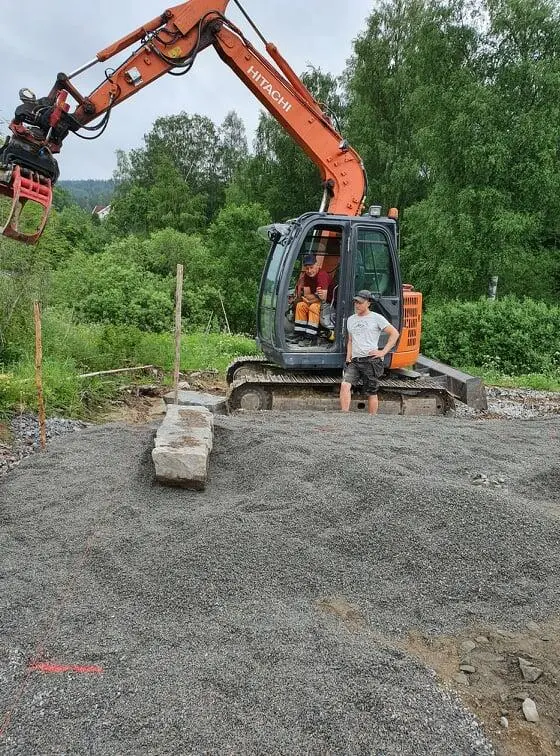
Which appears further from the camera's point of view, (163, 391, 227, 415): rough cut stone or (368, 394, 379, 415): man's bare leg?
(163, 391, 227, 415): rough cut stone

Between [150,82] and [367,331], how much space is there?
374cm

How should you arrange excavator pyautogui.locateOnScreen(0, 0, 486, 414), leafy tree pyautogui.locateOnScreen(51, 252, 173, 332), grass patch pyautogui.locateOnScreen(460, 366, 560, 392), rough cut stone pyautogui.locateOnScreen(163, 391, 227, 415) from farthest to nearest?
leafy tree pyautogui.locateOnScreen(51, 252, 173, 332), grass patch pyautogui.locateOnScreen(460, 366, 560, 392), rough cut stone pyautogui.locateOnScreen(163, 391, 227, 415), excavator pyautogui.locateOnScreen(0, 0, 486, 414)

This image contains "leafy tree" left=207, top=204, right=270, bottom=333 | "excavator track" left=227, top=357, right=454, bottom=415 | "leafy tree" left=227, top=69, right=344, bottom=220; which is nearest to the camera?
"excavator track" left=227, top=357, right=454, bottom=415

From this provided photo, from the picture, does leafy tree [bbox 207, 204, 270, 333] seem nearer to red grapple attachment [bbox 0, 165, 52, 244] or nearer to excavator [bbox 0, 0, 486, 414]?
excavator [bbox 0, 0, 486, 414]

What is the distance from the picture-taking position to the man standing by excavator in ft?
22.1

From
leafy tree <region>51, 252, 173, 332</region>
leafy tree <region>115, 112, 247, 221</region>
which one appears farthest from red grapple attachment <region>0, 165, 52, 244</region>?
leafy tree <region>115, 112, 247, 221</region>

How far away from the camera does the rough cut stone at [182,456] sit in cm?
448

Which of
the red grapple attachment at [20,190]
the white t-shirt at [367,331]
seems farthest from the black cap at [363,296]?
the red grapple attachment at [20,190]

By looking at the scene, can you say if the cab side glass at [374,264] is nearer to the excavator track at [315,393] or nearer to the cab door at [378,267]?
the cab door at [378,267]

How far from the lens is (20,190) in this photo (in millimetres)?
5973

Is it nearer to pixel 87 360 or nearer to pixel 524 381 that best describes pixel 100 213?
pixel 87 360

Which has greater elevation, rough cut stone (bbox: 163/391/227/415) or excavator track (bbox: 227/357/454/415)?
excavator track (bbox: 227/357/454/415)

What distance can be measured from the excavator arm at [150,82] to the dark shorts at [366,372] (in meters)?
2.04

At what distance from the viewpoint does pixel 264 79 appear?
24.4 feet
